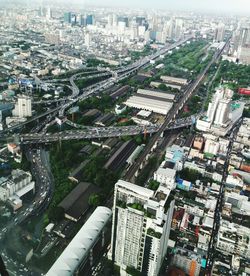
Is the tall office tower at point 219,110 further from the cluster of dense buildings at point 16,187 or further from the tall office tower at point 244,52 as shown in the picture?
the tall office tower at point 244,52

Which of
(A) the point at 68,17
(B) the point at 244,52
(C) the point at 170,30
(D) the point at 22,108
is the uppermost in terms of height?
(A) the point at 68,17

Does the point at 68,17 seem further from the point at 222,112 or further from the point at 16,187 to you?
the point at 16,187

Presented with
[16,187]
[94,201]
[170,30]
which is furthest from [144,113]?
[170,30]

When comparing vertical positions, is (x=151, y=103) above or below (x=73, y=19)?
below

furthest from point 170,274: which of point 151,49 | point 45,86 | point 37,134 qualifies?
point 151,49

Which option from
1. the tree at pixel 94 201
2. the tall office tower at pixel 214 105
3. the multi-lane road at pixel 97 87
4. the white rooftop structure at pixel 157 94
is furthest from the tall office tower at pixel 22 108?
the tall office tower at pixel 214 105

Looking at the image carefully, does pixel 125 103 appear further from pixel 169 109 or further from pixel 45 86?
pixel 45 86
